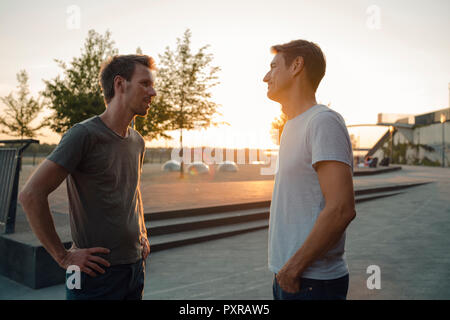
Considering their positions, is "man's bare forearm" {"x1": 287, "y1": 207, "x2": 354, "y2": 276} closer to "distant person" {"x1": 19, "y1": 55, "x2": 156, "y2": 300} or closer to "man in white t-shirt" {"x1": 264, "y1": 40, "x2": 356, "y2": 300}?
"man in white t-shirt" {"x1": 264, "y1": 40, "x2": 356, "y2": 300}

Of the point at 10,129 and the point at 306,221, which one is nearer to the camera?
the point at 306,221

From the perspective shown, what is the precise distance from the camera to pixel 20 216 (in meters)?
6.56

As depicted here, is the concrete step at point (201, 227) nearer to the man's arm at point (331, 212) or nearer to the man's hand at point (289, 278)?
the man's hand at point (289, 278)

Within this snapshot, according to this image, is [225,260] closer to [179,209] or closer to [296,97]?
[179,209]

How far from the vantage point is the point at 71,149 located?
69.4 inches

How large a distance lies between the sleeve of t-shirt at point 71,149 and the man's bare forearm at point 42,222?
21 cm

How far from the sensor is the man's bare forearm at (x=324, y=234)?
4.92ft

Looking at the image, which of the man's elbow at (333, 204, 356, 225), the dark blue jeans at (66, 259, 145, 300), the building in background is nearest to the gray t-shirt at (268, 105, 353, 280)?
the man's elbow at (333, 204, 356, 225)

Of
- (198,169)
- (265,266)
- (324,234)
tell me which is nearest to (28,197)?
(324,234)

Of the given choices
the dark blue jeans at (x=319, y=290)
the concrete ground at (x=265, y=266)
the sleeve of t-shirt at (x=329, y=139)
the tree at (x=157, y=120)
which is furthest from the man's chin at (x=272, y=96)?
the tree at (x=157, y=120)

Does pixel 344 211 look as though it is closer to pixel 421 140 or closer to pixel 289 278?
pixel 289 278

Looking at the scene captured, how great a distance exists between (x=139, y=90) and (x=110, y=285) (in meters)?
1.20
